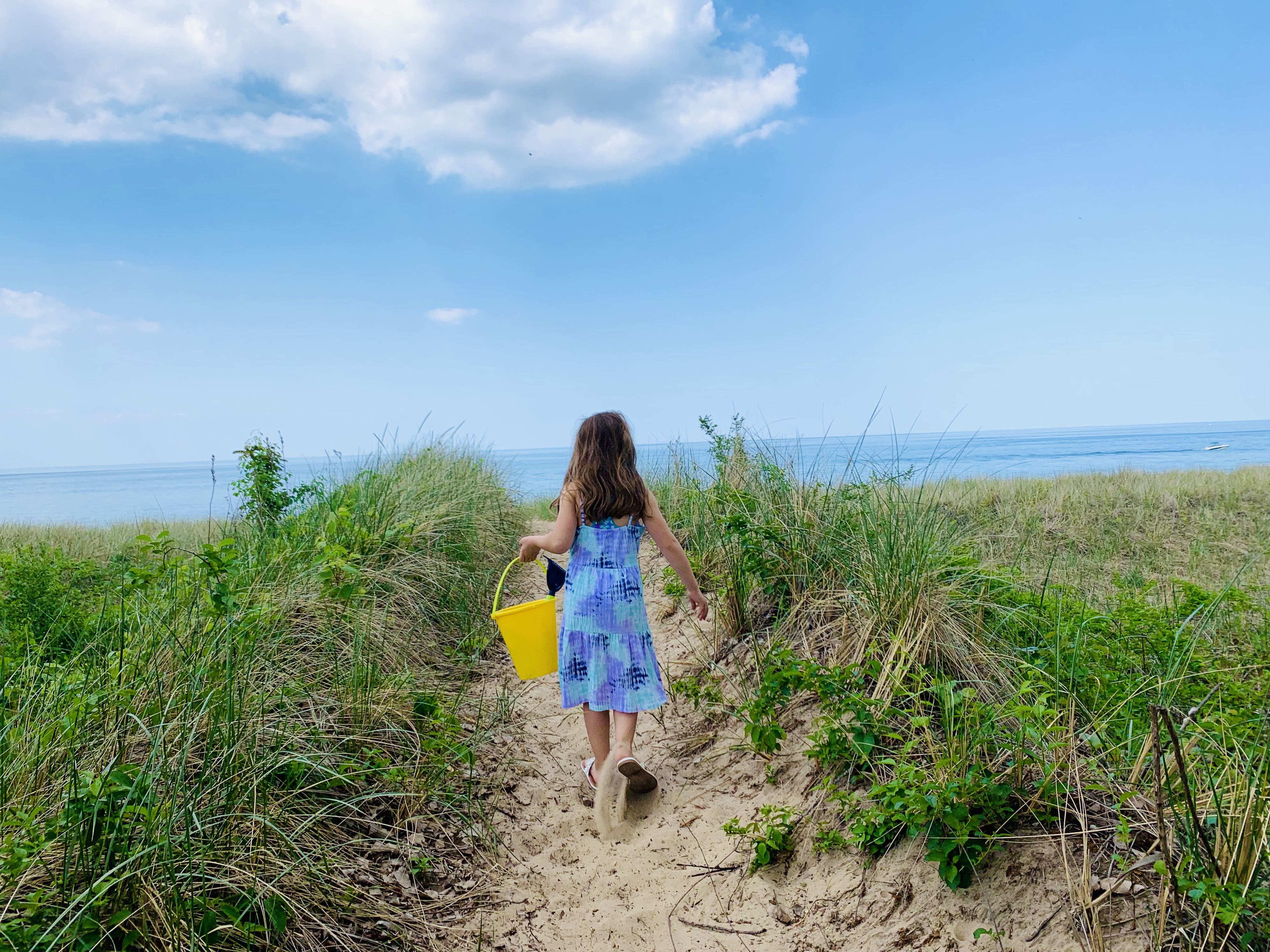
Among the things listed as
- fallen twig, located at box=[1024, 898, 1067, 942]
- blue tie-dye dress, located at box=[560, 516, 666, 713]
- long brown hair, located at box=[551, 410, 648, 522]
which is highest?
long brown hair, located at box=[551, 410, 648, 522]

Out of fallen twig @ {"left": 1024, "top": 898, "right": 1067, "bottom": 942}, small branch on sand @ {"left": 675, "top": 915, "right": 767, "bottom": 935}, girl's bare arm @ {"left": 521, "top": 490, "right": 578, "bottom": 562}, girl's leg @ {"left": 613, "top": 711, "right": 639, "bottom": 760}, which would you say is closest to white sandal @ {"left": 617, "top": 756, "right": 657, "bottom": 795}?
girl's leg @ {"left": 613, "top": 711, "right": 639, "bottom": 760}

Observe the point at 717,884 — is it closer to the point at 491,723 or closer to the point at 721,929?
the point at 721,929

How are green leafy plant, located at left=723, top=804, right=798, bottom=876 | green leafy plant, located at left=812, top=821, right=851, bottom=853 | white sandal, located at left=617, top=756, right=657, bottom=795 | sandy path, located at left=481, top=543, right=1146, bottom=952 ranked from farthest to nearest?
1. white sandal, located at left=617, top=756, right=657, bottom=795
2. green leafy plant, located at left=723, top=804, right=798, bottom=876
3. green leafy plant, located at left=812, top=821, right=851, bottom=853
4. sandy path, located at left=481, top=543, right=1146, bottom=952

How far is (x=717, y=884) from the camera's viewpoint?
298 cm

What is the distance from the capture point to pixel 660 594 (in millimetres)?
6891

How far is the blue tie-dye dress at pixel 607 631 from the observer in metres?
3.79

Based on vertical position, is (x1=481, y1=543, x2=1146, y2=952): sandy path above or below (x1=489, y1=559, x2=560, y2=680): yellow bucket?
below

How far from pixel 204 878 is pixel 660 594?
16.2 ft

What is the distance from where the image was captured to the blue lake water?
5.25 m

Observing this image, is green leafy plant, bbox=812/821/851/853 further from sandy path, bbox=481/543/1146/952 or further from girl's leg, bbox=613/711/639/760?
girl's leg, bbox=613/711/639/760

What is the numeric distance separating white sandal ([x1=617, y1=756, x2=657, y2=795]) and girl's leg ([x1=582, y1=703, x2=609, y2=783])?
189 millimetres

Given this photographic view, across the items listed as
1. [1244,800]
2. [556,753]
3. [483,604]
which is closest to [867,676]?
[1244,800]

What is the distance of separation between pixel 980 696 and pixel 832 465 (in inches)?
90.2

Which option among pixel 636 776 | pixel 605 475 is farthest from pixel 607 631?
pixel 605 475
